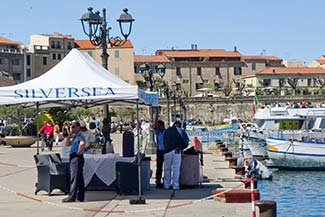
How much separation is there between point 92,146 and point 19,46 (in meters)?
131

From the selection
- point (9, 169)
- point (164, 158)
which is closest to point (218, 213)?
point (164, 158)

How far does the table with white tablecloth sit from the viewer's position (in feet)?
54.9

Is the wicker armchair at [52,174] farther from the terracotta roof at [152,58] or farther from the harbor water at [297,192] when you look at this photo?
the terracotta roof at [152,58]

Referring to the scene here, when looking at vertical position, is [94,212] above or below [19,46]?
below

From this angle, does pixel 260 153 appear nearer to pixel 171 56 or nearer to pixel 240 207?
pixel 240 207

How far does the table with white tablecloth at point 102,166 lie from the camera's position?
54.9 feet

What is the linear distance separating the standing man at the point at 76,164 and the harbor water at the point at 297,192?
23.8 ft

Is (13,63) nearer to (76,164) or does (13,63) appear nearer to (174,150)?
(174,150)

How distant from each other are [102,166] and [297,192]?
13.3 m

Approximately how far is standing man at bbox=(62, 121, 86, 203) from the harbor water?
23.8ft

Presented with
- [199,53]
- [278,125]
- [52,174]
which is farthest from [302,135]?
[199,53]

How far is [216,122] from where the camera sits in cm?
12194

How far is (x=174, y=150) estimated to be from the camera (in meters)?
17.5

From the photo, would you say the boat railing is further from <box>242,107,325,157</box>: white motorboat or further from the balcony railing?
the balcony railing
